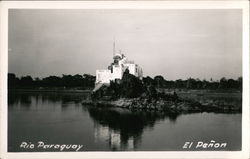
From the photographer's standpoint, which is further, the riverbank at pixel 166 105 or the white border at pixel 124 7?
the riverbank at pixel 166 105

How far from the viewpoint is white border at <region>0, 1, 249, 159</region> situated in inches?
73.5

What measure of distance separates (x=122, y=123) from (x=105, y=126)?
10 cm

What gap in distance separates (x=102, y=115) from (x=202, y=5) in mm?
858

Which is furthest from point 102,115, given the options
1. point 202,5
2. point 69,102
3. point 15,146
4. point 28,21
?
point 202,5

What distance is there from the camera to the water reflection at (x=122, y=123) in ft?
6.28

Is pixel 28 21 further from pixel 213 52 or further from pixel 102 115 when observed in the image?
pixel 213 52

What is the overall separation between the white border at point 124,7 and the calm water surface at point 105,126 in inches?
1.2

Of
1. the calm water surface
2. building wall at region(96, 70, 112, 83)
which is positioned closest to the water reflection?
the calm water surface

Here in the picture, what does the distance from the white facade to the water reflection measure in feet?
0.61

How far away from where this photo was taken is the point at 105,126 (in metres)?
1.94

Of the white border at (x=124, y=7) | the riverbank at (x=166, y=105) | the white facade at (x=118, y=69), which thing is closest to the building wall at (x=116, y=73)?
the white facade at (x=118, y=69)

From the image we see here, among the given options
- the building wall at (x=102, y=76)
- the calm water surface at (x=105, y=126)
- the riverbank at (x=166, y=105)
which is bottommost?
the calm water surface at (x=105, y=126)

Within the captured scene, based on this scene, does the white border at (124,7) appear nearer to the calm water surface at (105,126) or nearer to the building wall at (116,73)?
the calm water surface at (105,126)

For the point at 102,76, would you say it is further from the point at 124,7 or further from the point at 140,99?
the point at 124,7
